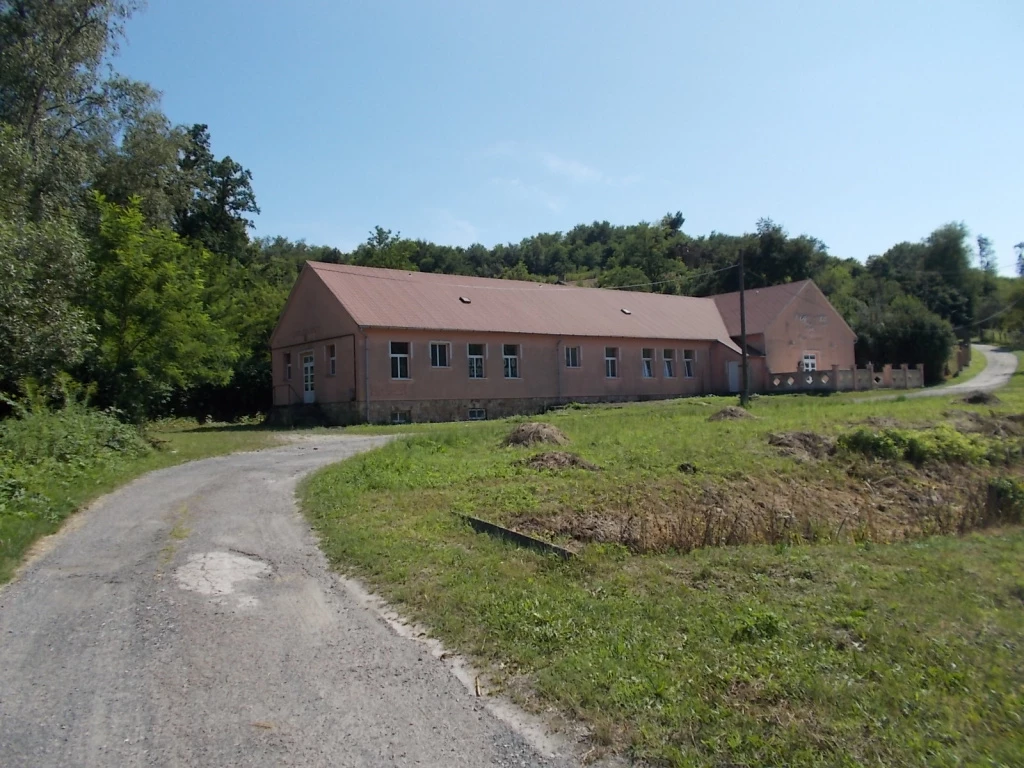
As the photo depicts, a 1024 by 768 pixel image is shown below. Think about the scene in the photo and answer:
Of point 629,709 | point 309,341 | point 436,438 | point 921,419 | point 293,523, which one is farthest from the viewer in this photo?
point 309,341

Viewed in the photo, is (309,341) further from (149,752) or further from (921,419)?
(149,752)

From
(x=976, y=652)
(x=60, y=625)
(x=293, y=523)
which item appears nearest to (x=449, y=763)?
(x=976, y=652)

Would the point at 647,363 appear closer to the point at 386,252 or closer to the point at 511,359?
the point at 511,359

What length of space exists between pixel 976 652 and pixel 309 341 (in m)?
30.8

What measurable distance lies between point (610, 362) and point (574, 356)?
223 centimetres

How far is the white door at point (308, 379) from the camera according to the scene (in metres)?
33.8

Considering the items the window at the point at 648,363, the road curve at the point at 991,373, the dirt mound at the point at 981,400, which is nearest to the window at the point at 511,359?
the window at the point at 648,363

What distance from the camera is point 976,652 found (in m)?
5.43

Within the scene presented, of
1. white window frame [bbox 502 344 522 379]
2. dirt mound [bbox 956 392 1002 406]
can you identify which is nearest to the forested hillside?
white window frame [bbox 502 344 522 379]

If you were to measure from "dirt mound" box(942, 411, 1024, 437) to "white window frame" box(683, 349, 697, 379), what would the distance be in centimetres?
1986

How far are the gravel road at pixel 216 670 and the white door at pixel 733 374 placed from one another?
3539cm

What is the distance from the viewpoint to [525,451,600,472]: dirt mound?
13.8m

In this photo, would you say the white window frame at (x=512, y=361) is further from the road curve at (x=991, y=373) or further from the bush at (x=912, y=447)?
the bush at (x=912, y=447)

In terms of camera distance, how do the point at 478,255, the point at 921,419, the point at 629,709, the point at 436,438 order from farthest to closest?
the point at 478,255, the point at 921,419, the point at 436,438, the point at 629,709
